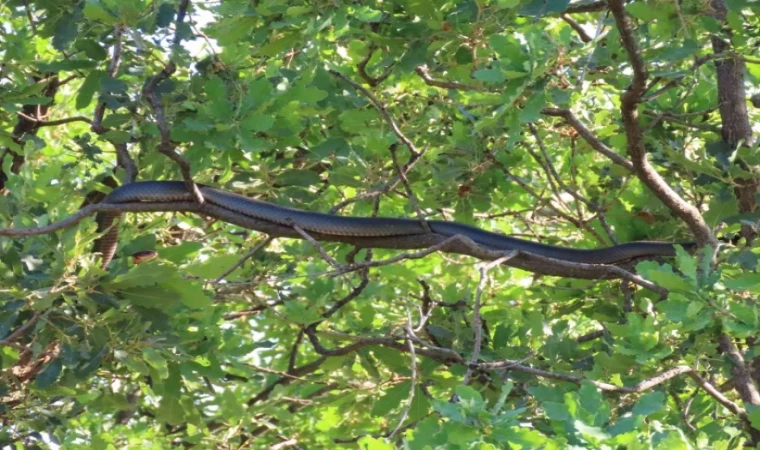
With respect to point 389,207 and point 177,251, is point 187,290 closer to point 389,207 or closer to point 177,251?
point 177,251

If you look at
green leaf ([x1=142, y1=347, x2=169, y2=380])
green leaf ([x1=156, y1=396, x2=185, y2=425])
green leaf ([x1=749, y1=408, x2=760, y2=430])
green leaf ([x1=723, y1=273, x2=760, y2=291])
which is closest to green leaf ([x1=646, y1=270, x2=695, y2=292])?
green leaf ([x1=723, y1=273, x2=760, y2=291])

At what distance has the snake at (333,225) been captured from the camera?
15.3ft

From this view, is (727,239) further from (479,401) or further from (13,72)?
(13,72)

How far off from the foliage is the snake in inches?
5.2

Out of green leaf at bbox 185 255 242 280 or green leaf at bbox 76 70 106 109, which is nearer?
green leaf at bbox 185 255 242 280

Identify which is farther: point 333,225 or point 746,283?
point 333,225

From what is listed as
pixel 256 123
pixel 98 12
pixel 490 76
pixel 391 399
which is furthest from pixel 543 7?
pixel 391 399

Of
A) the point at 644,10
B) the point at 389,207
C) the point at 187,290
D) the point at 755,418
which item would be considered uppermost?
the point at 644,10

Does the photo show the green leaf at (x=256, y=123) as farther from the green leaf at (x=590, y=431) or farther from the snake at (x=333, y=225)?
the green leaf at (x=590, y=431)

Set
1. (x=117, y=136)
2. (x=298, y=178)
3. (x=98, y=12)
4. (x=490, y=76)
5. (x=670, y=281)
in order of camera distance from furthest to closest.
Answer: (x=298, y=178)
(x=117, y=136)
(x=98, y=12)
(x=490, y=76)
(x=670, y=281)

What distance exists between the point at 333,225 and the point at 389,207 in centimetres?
170

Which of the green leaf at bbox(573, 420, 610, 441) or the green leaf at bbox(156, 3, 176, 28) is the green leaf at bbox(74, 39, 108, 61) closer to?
the green leaf at bbox(156, 3, 176, 28)

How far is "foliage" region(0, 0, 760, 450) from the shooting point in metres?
3.57

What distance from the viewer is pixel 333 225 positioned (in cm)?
487
